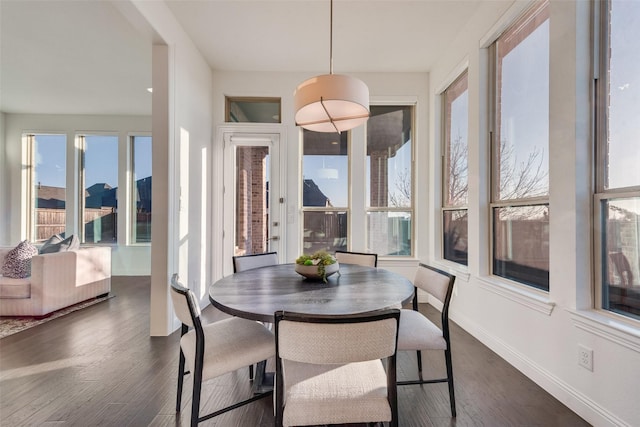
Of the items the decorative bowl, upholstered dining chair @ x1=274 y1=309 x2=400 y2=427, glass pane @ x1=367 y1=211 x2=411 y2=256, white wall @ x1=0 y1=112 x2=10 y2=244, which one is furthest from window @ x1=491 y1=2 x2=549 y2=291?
white wall @ x1=0 y1=112 x2=10 y2=244

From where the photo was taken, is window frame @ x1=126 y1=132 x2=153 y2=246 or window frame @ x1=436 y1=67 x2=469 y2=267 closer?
window frame @ x1=436 y1=67 x2=469 y2=267

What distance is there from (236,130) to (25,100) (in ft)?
13.0

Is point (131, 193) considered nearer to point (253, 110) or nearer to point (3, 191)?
point (3, 191)

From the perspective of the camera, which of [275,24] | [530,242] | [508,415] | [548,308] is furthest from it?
[275,24]

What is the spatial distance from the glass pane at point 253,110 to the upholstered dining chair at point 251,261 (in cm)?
216

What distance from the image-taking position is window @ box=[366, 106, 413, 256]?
4020 millimetres

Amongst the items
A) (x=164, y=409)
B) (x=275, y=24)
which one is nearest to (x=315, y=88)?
→ (x=275, y=24)

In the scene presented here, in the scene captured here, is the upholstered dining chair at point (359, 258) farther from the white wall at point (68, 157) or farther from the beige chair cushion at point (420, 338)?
the white wall at point (68, 157)

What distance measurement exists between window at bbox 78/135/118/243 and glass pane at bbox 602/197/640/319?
674cm

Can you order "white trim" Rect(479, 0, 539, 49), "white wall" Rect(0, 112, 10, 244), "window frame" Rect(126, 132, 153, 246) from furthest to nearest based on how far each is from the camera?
"window frame" Rect(126, 132, 153, 246)
"white wall" Rect(0, 112, 10, 244)
"white trim" Rect(479, 0, 539, 49)

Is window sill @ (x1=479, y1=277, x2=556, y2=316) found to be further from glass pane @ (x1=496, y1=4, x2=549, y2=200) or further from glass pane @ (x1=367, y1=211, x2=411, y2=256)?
glass pane @ (x1=367, y1=211, x2=411, y2=256)

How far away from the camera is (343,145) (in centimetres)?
405

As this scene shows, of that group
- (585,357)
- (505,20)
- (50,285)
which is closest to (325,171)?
(505,20)

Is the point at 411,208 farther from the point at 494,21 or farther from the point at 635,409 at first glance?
the point at 635,409
